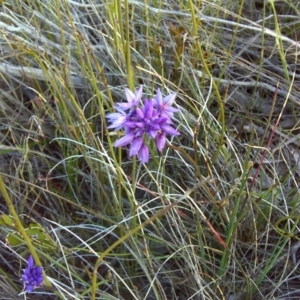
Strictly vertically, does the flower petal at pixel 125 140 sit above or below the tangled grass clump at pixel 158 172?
above

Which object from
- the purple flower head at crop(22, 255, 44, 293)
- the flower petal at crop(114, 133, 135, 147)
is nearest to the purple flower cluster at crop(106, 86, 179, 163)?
the flower petal at crop(114, 133, 135, 147)

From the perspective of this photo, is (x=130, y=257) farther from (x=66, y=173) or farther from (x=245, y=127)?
(x=245, y=127)

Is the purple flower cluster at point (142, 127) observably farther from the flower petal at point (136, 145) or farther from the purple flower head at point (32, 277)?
the purple flower head at point (32, 277)

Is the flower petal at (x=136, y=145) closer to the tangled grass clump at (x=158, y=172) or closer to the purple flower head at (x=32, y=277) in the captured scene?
the tangled grass clump at (x=158, y=172)

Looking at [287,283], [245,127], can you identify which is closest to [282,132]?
[245,127]

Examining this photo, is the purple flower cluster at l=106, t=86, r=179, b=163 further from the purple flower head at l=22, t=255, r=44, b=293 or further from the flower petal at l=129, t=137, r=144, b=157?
the purple flower head at l=22, t=255, r=44, b=293

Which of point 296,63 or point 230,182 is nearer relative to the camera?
point 230,182

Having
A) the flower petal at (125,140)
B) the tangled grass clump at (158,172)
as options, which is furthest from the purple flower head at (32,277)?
the flower petal at (125,140)

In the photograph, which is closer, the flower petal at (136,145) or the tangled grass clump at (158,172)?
the flower petal at (136,145)
